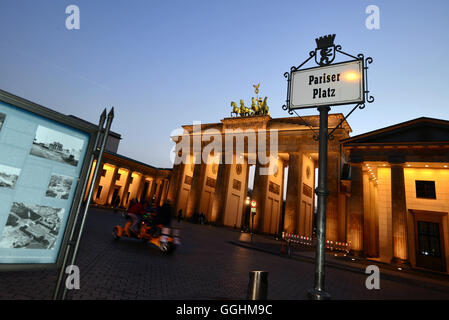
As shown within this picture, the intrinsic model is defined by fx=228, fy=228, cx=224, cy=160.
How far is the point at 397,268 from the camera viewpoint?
14.2 m

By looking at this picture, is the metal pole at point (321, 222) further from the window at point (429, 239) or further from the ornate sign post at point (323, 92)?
the window at point (429, 239)

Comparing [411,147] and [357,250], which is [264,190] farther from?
[411,147]

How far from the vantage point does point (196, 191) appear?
36.2 meters

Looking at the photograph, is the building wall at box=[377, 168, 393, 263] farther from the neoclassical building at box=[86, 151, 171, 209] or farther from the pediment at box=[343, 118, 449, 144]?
the neoclassical building at box=[86, 151, 171, 209]

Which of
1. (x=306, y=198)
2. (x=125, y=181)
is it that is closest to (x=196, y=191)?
(x=306, y=198)

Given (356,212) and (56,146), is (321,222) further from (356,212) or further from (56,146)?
(356,212)

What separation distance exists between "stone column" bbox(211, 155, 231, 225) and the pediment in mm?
19290

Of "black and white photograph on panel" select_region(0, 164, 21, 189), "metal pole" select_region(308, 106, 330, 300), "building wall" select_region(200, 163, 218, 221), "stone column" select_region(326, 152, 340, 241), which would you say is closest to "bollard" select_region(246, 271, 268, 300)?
"metal pole" select_region(308, 106, 330, 300)

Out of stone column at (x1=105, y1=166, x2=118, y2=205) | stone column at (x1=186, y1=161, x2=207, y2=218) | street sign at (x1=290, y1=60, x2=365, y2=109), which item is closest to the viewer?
street sign at (x1=290, y1=60, x2=365, y2=109)

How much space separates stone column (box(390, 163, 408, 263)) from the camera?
14985mm

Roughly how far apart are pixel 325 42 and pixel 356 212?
16307 millimetres
